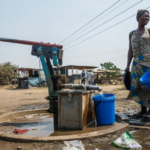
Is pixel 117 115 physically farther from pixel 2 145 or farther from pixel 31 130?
pixel 2 145

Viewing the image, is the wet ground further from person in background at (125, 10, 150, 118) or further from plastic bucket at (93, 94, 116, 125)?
person in background at (125, 10, 150, 118)

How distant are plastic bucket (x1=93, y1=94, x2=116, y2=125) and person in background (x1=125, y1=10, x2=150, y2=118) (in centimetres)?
65

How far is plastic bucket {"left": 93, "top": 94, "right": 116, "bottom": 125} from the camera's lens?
317cm

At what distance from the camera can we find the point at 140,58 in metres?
3.51

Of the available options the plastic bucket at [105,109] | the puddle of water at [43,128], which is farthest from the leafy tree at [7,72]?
the plastic bucket at [105,109]

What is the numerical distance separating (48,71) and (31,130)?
1.49 metres

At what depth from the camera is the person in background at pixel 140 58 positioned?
3439 mm

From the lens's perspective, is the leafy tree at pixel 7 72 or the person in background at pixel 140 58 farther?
the leafy tree at pixel 7 72

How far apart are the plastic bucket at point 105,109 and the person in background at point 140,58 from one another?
654mm

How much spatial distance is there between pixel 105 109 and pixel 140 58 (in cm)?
127

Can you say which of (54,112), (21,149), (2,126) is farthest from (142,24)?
(2,126)

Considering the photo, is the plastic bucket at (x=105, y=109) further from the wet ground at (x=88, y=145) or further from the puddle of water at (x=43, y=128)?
the wet ground at (x=88, y=145)

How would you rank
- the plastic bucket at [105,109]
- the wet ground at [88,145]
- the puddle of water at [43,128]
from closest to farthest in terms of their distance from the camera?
1. the wet ground at [88,145]
2. the puddle of water at [43,128]
3. the plastic bucket at [105,109]

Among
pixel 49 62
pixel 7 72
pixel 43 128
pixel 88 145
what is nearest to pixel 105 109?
pixel 88 145
